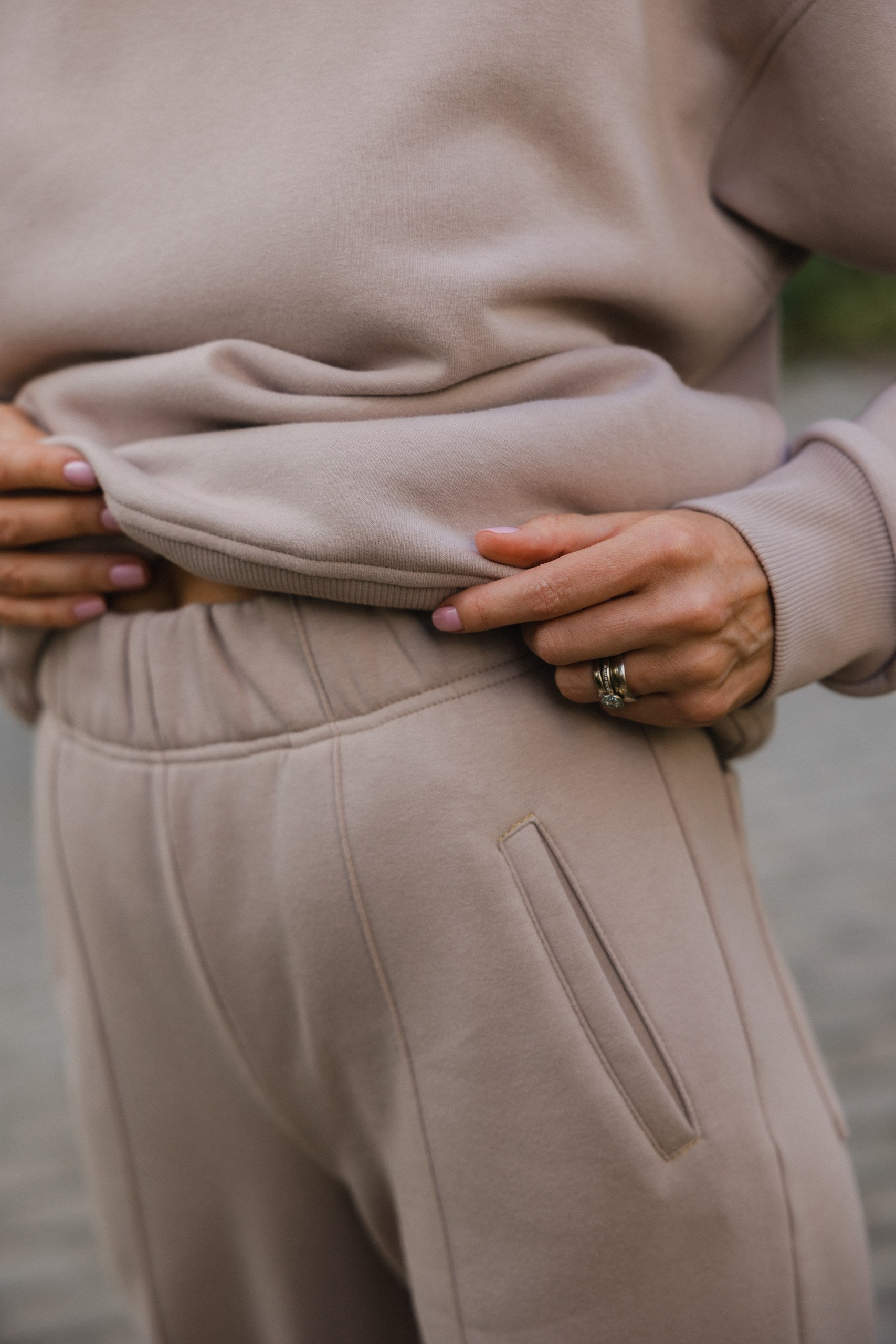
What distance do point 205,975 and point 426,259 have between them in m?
0.58

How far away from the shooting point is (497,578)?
2.59ft

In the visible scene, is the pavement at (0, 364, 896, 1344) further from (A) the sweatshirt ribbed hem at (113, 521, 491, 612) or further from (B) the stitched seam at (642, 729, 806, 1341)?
(A) the sweatshirt ribbed hem at (113, 521, 491, 612)

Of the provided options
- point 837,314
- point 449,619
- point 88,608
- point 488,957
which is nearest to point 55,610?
point 88,608

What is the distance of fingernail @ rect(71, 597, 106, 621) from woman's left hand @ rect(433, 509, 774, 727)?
1.02 ft

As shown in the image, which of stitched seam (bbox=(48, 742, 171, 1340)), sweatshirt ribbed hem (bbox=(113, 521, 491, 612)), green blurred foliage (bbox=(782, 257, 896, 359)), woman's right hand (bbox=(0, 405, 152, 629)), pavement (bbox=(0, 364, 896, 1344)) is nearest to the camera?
sweatshirt ribbed hem (bbox=(113, 521, 491, 612))

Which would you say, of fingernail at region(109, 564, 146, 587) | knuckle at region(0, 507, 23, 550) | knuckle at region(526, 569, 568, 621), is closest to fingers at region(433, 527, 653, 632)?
knuckle at region(526, 569, 568, 621)

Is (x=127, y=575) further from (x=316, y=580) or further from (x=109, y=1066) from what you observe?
(x=109, y=1066)

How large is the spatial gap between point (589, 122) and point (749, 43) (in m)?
0.16

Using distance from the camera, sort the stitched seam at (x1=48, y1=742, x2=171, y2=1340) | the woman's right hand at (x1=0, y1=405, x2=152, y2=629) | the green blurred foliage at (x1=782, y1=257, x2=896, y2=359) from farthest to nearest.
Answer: the green blurred foliage at (x1=782, y1=257, x2=896, y2=359) → the stitched seam at (x1=48, y1=742, x2=171, y2=1340) → the woman's right hand at (x1=0, y1=405, x2=152, y2=629)

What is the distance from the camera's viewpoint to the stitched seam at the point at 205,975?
0.86 m

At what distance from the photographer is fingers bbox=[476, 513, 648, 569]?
30.5 inches

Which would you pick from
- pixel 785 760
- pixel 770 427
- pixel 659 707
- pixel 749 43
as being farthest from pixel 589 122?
pixel 785 760

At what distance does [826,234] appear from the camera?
3.03 feet

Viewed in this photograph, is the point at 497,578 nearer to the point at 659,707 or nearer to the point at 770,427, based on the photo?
the point at 659,707
